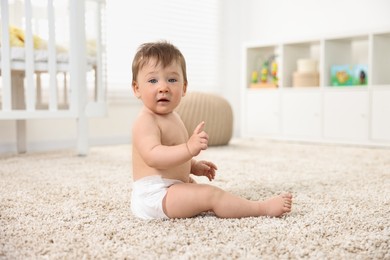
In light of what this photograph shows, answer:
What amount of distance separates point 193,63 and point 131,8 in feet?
2.26

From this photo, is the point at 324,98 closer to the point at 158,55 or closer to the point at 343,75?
the point at 343,75

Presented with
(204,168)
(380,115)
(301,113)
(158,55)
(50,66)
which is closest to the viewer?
(158,55)

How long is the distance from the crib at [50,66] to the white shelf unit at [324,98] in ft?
4.06

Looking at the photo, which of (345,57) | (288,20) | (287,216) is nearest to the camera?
(287,216)

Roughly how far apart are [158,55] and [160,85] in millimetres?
62

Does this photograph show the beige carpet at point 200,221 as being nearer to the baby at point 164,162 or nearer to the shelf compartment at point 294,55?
the baby at point 164,162

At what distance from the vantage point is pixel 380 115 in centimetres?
242

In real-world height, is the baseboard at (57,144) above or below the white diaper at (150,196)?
below

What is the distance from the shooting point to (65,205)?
3.26 ft

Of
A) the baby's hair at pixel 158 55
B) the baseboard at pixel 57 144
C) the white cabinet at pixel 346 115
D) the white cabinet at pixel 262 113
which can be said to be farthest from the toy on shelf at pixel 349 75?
the baby's hair at pixel 158 55

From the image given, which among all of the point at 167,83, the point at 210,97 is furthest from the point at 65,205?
the point at 210,97

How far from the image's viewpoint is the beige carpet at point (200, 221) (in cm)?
67

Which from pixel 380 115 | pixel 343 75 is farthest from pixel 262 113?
pixel 380 115

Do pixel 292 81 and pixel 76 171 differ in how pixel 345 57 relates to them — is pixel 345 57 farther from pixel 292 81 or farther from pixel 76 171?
pixel 76 171
